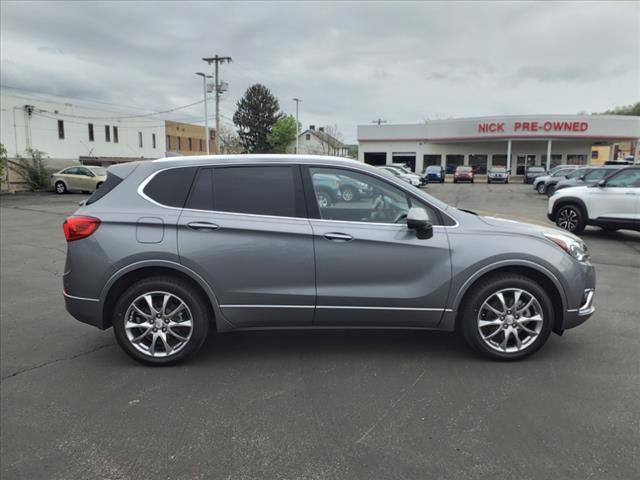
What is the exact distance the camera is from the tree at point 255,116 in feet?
253

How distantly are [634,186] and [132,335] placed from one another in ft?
35.3

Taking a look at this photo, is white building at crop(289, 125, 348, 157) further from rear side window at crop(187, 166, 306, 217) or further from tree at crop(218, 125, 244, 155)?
rear side window at crop(187, 166, 306, 217)

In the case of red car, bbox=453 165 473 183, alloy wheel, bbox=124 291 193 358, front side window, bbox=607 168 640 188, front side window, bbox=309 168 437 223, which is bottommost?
alloy wheel, bbox=124 291 193 358

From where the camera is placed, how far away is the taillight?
400 centimetres

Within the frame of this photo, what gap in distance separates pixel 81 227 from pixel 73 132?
45.0 m

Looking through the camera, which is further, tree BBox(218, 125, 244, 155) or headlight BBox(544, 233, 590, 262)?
tree BBox(218, 125, 244, 155)

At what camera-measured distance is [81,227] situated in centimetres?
400

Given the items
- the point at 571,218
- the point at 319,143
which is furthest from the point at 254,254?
the point at 319,143

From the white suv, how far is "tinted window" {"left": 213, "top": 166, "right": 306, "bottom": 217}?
30.7ft

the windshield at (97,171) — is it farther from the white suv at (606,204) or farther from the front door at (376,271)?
the front door at (376,271)

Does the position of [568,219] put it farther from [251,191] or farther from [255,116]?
[255,116]

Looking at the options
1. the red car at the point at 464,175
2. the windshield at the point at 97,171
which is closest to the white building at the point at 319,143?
the red car at the point at 464,175

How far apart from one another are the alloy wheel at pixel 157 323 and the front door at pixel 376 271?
1127mm

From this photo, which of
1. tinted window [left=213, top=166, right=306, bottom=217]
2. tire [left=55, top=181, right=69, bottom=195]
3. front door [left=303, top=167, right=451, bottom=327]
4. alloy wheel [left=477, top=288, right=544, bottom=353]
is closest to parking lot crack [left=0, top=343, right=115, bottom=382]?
tinted window [left=213, top=166, right=306, bottom=217]
